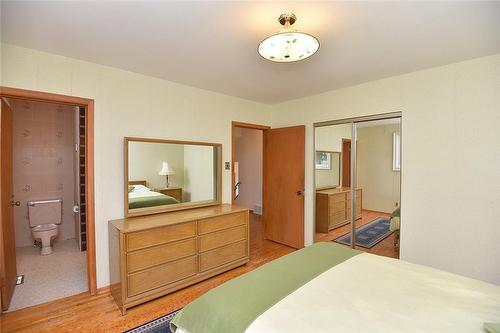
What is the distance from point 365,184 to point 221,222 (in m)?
2.07

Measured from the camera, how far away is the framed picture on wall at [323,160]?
3633 mm

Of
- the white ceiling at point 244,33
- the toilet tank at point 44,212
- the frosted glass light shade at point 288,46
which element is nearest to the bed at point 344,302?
the frosted glass light shade at point 288,46

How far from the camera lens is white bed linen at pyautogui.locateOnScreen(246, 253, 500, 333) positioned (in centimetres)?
106

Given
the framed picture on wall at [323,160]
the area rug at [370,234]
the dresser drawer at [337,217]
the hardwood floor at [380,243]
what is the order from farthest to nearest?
the framed picture on wall at [323,160], the dresser drawer at [337,217], the area rug at [370,234], the hardwood floor at [380,243]

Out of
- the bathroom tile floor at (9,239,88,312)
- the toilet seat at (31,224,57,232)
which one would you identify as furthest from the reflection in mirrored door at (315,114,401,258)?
the toilet seat at (31,224,57,232)

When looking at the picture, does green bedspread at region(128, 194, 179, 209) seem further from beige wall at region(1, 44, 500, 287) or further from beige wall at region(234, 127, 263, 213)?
beige wall at region(234, 127, 263, 213)

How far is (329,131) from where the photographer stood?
3.58 metres

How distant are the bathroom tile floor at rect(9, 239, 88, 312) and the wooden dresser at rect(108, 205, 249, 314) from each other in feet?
2.09

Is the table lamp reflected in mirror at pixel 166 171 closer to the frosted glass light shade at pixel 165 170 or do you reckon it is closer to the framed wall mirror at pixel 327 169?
the frosted glass light shade at pixel 165 170

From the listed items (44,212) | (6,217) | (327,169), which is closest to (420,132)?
(327,169)

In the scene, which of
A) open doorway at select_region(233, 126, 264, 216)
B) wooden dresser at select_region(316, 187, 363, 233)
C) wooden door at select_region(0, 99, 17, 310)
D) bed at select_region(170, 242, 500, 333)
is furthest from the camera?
open doorway at select_region(233, 126, 264, 216)

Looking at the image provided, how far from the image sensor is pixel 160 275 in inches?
93.0

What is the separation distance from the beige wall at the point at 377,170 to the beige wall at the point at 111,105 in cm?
220

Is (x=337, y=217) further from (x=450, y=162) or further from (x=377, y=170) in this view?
(x=450, y=162)
